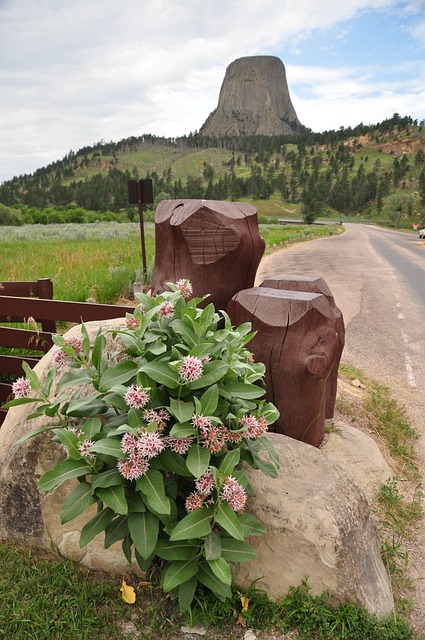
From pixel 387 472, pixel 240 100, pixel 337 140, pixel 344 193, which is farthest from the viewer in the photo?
pixel 240 100

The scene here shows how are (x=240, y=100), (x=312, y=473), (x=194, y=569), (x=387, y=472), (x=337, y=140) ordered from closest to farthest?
1. (x=194, y=569)
2. (x=312, y=473)
3. (x=387, y=472)
4. (x=337, y=140)
5. (x=240, y=100)

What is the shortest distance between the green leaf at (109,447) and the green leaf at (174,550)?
50 cm

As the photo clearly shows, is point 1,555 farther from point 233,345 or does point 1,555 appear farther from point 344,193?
point 344,193

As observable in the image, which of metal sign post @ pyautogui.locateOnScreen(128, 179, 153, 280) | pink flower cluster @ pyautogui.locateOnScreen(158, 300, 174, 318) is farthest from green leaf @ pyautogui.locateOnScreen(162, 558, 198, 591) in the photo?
metal sign post @ pyautogui.locateOnScreen(128, 179, 153, 280)

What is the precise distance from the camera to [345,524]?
2381mm

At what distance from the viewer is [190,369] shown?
1.88 metres

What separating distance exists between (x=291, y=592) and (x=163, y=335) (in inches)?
53.5

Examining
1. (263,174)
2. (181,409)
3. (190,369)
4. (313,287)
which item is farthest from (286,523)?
(263,174)

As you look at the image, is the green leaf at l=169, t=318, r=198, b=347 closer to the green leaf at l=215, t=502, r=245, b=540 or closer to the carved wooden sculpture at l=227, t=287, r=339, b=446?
the green leaf at l=215, t=502, r=245, b=540

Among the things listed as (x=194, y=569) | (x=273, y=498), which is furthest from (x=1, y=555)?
(x=273, y=498)

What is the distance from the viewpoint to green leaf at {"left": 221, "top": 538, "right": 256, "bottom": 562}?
2.06 metres

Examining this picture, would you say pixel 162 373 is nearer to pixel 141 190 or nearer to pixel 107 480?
pixel 107 480

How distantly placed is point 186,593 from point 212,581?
13 centimetres

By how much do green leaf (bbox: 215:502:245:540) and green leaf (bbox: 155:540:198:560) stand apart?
0.23 m
